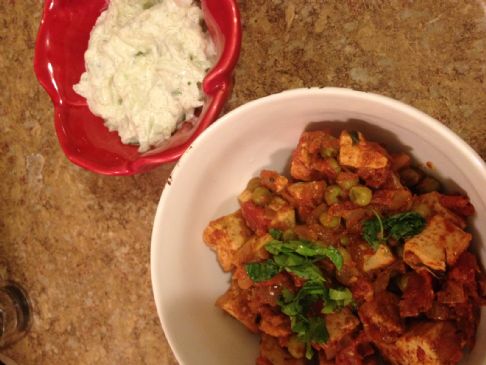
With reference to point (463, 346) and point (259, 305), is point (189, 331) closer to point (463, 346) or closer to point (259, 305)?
point (259, 305)

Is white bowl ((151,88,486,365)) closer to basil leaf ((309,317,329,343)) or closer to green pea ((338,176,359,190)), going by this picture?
green pea ((338,176,359,190))

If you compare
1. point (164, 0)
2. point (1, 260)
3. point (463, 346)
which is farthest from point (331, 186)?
point (1, 260)

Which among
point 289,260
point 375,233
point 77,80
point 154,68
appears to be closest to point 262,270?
point 289,260

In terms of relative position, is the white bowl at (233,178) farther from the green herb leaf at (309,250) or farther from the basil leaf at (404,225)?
the green herb leaf at (309,250)

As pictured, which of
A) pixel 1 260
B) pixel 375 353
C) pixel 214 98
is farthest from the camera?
pixel 1 260

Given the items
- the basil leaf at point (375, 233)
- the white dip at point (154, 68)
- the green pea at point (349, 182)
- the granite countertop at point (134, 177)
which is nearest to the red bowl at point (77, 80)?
the white dip at point (154, 68)

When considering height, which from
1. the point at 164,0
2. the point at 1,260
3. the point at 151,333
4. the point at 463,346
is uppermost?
the point at 164,0

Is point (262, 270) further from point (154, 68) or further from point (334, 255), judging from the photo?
point (154, 68)
